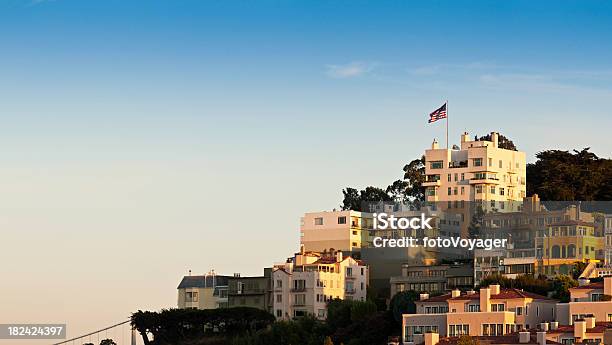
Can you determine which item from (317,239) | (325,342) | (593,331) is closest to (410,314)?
(325,342)

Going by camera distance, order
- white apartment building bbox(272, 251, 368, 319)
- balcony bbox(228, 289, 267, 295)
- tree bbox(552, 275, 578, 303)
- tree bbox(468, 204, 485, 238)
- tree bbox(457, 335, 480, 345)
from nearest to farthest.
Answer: tree bbox(457, 335, 480, 345), tree bbox(552, 275, 578, 303), white apartment building bbox(272, 251, 368, 319), tree bbox(468, 204, 485, 238), balcony bbox(228, 289, 267, 295)

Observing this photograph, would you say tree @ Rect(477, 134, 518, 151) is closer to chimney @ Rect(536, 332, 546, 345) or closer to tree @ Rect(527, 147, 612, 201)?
tree @ Rect(527, 147, 612, 201)

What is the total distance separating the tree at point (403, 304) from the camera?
11612 centimetres

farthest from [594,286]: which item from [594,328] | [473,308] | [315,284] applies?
[315,284]

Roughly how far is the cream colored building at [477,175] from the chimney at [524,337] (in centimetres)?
3492

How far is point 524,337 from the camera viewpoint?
102m

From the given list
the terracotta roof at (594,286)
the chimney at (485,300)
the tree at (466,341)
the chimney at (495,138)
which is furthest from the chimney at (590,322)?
the chimney at (495,138)

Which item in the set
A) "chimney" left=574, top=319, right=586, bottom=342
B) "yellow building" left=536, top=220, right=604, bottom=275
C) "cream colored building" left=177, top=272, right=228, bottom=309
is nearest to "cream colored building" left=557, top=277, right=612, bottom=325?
"chimney" left=574, top=319, right=586, bottom=342

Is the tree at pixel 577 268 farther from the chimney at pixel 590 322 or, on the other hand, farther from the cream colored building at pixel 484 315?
the chimney at pixel 590 322

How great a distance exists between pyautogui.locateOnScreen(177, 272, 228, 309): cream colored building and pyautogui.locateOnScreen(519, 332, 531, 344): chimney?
140ft

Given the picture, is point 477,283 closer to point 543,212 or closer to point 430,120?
point 543,212

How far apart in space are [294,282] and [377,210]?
41.7 feet

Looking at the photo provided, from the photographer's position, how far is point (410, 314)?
113375 mm

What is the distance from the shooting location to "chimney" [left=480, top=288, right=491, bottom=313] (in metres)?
111
